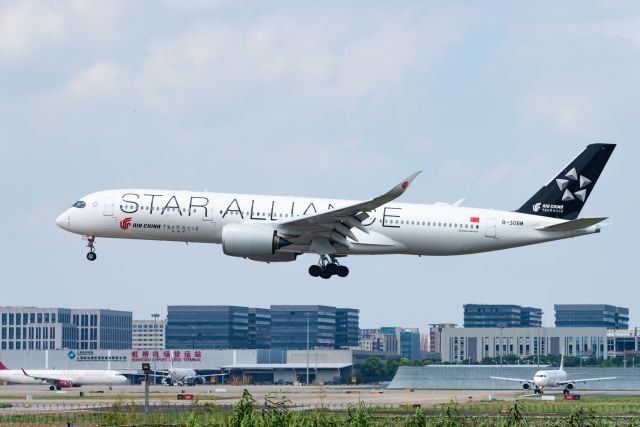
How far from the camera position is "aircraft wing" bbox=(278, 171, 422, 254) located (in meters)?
72.4

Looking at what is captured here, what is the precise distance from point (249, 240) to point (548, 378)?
79182 millimetres

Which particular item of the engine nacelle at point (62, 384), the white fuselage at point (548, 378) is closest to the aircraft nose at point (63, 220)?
the engine nacelle at point (62, 384)

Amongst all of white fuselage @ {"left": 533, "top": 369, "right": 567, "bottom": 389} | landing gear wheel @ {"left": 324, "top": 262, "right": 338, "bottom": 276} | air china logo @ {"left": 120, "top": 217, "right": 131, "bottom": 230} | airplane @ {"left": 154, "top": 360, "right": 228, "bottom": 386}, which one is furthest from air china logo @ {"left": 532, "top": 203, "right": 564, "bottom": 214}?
airplane @ {"left": 154, "top": 360, "right": 228, "bottom": 386}

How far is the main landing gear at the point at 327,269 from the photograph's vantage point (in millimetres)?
77812

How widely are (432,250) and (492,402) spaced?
31.4m

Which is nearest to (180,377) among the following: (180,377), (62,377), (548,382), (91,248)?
(180,377)

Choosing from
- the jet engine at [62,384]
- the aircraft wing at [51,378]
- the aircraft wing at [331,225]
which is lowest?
the jet engine at [62,384]

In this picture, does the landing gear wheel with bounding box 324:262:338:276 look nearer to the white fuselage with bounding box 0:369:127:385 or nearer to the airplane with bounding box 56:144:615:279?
the airplane with bounding box 56:144:615:279

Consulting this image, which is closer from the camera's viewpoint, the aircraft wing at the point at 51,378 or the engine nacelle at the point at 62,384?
the engine nacelle at the point at 62,384

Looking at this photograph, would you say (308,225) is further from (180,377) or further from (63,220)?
(180,377)

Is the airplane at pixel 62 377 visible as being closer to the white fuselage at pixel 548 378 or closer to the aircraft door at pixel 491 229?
the white fuselage at pixel 548 378

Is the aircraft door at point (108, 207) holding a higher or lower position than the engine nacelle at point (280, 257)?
higher

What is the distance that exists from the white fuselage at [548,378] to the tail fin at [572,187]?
6434 centimetres

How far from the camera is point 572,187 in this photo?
8206cm
